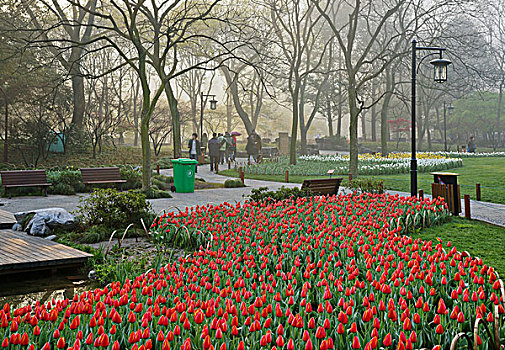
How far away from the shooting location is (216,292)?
4.64m

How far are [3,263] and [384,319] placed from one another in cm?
502

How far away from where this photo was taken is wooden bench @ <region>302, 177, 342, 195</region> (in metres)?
12.6

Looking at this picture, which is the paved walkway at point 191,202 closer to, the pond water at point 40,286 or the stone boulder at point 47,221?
the stone boulder at point 47,221

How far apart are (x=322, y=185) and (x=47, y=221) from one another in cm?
669

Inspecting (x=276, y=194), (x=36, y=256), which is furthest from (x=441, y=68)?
(x=36, y=256)

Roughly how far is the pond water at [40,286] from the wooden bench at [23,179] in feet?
30.5

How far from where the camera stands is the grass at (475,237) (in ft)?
23.6

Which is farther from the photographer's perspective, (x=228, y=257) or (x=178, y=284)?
(x=228, y=257)

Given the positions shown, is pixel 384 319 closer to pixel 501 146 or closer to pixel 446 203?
pixel 446 203

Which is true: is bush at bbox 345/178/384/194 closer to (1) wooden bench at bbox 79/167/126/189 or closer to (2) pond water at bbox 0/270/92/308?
(1) wooden bench at bbox 79/167/126/189

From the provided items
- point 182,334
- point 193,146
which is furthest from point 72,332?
point 193,146

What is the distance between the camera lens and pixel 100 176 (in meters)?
17.0

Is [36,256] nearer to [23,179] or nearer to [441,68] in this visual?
[23,179]

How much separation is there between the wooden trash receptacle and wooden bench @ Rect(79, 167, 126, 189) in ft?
33.0
